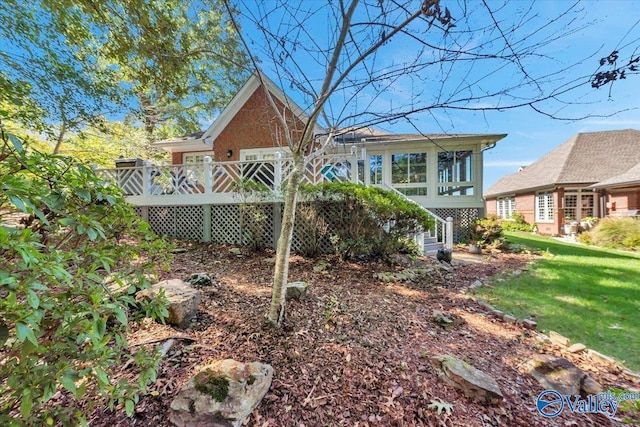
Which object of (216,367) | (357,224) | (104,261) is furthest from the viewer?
(357,224)

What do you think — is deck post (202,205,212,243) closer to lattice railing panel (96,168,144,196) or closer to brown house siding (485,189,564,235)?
lattice railing panel (96,168,144,196)

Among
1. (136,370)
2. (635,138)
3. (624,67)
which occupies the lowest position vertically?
(136,370)

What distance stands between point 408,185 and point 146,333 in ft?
37.7

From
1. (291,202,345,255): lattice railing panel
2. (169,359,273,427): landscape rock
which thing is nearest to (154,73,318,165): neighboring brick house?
(291,202,345,255): lattice railing panel

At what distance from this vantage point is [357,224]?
568 cm

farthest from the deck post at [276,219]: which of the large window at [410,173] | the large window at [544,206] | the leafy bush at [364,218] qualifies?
the large window at [544,206]

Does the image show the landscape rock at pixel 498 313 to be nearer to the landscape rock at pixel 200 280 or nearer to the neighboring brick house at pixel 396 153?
the landscape rock at pixel 200 280

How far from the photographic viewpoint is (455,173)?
12.1m

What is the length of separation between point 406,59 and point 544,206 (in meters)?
21.4

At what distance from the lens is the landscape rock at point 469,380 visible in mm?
2365

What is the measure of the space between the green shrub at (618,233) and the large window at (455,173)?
287 inches

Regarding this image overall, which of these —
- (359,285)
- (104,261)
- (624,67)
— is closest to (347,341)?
(359,285)

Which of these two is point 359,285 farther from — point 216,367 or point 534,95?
point 534,95

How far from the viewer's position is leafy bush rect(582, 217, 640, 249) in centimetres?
1173
